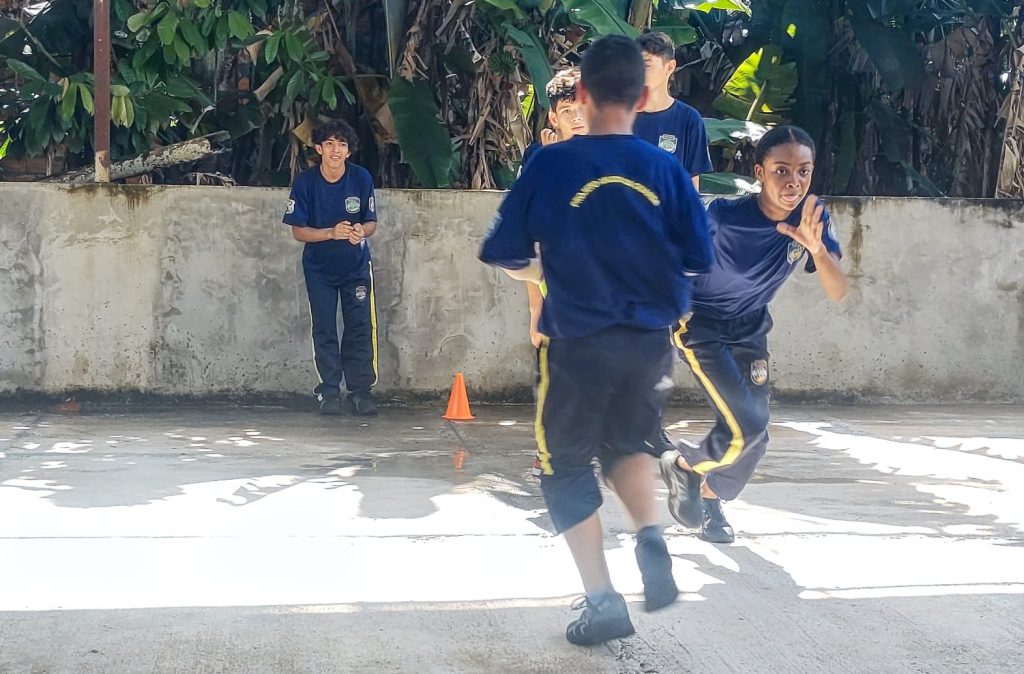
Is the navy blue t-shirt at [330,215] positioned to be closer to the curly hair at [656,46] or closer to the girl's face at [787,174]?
the curly hair at [656,46]

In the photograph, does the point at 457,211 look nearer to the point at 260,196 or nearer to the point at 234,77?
the point at 260,196

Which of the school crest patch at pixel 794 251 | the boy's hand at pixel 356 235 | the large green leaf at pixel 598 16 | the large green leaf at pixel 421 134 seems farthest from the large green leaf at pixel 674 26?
the school crest patch at pixel 794 251

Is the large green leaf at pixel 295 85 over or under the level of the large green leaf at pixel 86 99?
over

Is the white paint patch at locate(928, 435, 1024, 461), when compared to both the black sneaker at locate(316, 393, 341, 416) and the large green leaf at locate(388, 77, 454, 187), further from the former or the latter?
the large green leaf at locate(388, 77, 454, 187)

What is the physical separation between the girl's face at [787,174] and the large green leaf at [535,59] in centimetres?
468

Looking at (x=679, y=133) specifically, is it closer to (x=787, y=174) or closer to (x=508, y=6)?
(x=787, y=174)

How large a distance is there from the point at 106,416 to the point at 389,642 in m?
4.60

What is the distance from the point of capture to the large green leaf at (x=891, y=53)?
1075cm

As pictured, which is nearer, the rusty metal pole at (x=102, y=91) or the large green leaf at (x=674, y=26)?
the rusty metal pole at (x=102, y=91)

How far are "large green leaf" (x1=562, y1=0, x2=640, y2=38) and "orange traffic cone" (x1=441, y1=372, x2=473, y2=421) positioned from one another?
109 inches

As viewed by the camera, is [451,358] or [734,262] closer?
[734,262]

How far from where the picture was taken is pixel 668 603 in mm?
3680

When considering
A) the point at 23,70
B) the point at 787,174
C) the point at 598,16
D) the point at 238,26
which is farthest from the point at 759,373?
the point at 23,70

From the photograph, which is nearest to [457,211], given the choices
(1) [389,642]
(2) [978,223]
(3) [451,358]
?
(3) [451,358]
